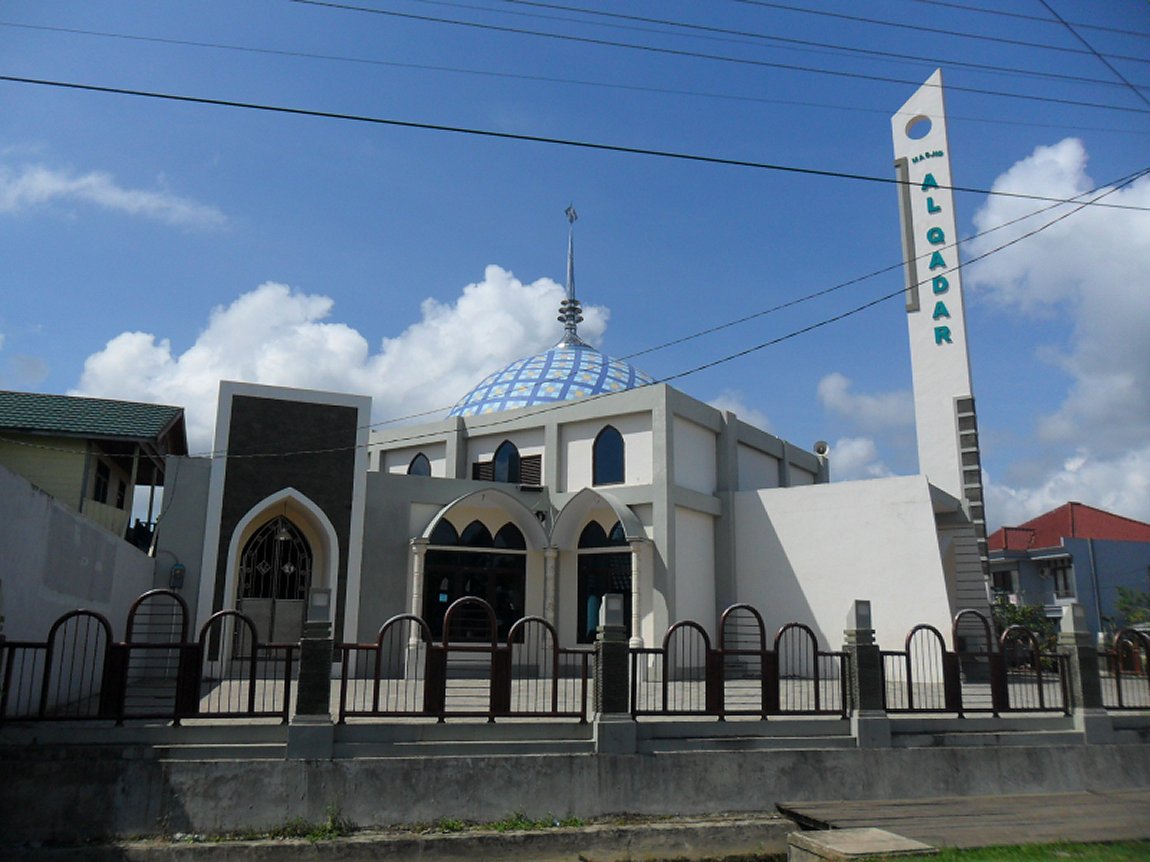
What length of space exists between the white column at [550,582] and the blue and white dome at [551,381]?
6.77m

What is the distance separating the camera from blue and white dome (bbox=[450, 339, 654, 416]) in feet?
98.5

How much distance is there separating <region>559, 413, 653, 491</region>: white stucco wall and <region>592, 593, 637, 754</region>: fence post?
10.9 meters

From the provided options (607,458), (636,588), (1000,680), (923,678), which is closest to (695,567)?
(636,588)

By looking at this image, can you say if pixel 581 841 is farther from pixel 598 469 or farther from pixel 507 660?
pixel 598 469

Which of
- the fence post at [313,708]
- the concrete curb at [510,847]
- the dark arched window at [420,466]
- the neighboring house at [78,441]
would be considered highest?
the dark arched window at [420,466]

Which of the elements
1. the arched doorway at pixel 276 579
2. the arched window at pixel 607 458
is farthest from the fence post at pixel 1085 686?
the arched doorway at pixel 276 579

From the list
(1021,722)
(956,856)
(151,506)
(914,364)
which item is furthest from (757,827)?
(151,506)

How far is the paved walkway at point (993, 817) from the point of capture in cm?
1052

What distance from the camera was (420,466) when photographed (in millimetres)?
28578

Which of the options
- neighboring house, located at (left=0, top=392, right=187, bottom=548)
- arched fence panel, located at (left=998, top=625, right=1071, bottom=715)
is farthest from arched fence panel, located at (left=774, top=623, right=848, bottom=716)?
neighboring house, located at (left=0, top=392, right=187, bottom=548)

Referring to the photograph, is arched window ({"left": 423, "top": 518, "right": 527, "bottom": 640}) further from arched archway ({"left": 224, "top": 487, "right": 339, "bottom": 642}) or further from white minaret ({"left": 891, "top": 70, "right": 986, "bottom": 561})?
white minaret ({"left": 891, "top": 70, "right": 986, "bottom": 561})

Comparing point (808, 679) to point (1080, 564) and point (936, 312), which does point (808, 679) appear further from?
point (1080, 564)

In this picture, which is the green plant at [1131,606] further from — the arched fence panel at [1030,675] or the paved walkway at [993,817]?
the paved walkway at [993,817]

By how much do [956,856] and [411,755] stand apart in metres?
5.93
